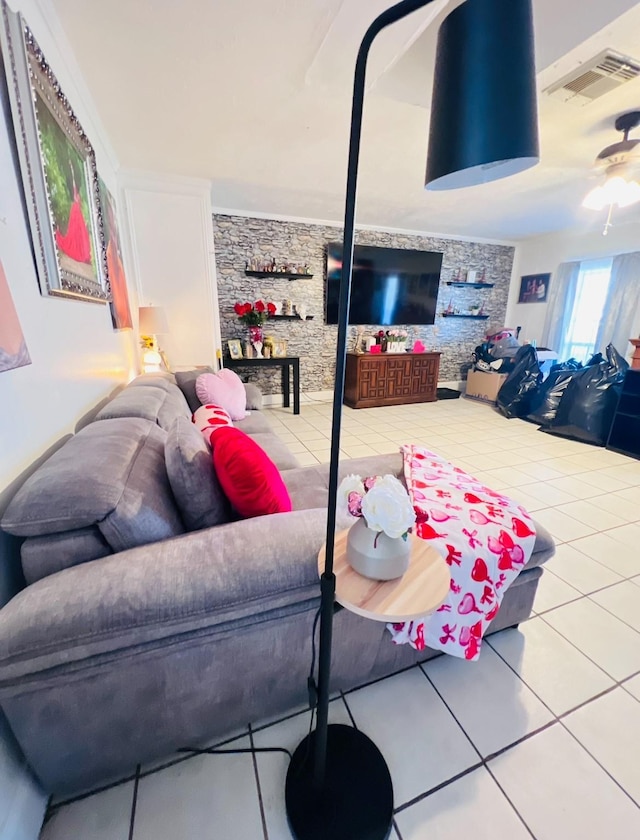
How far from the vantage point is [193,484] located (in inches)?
38.6

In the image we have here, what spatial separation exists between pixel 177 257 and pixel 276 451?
2.51 m

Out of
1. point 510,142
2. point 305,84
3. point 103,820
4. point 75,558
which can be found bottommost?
point 103,820

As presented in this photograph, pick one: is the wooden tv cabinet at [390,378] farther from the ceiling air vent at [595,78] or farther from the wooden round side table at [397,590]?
the wooden round side table at [397,590]


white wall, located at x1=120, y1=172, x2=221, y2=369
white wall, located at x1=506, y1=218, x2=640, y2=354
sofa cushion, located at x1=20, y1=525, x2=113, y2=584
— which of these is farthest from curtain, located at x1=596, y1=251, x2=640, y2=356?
sofa cushion, located at x1=20, y1=525, x2=113, y2=584

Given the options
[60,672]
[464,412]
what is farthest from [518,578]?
[464,412]

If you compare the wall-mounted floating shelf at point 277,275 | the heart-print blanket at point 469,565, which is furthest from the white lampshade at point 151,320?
the heart-print blanket at point 469,565

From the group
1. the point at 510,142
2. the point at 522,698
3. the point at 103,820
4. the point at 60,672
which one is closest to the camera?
the point at 510,142

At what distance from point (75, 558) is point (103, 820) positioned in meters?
0.64

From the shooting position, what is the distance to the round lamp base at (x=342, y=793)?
0.79 metres

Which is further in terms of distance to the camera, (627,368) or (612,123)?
(627,368)

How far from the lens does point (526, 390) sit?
416cm

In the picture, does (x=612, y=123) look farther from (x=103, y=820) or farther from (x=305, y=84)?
(x=103, y=820)

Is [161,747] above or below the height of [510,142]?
below

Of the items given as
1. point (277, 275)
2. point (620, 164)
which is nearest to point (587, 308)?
point (620, 164)
